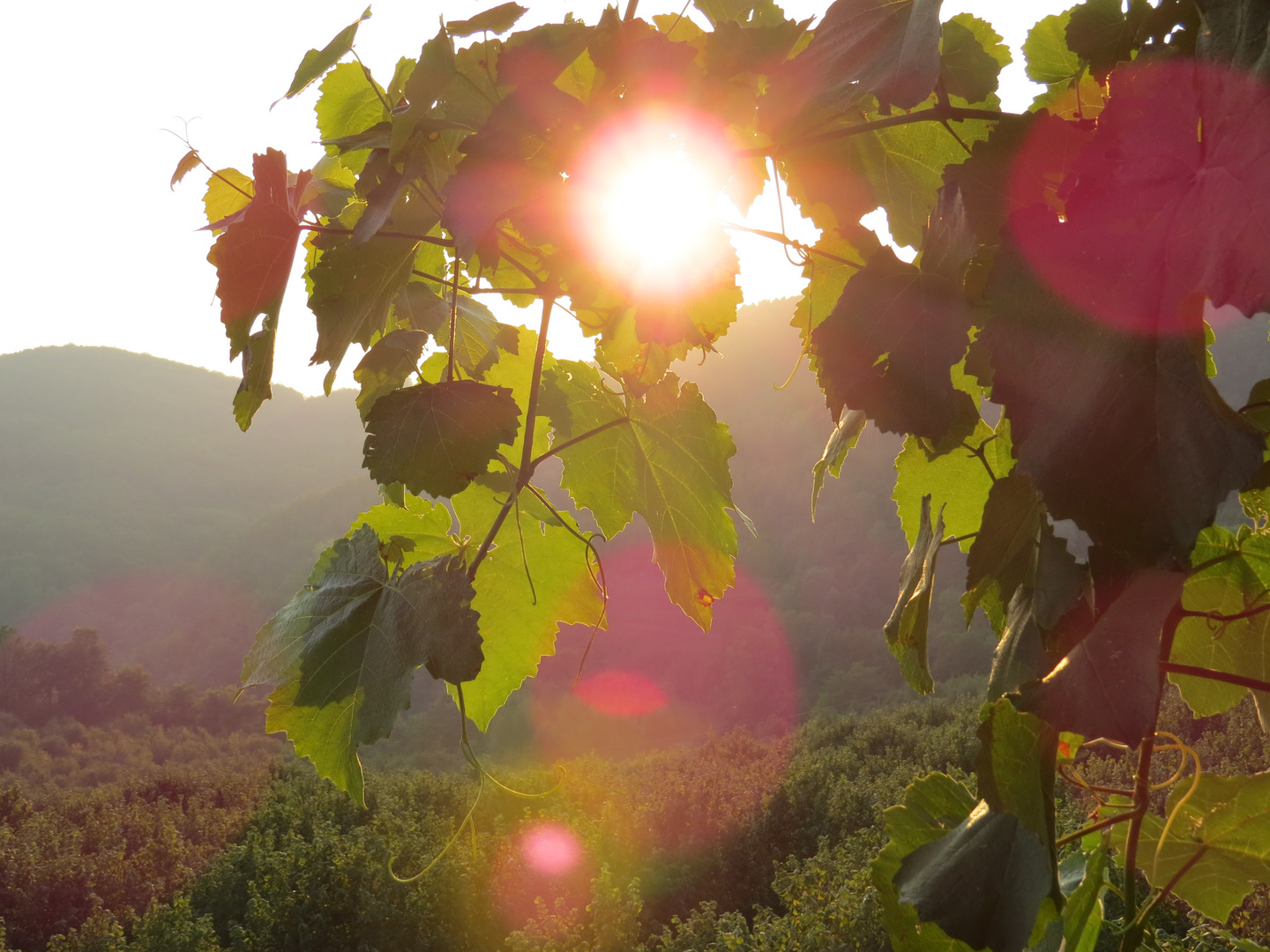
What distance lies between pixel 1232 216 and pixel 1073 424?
7cm

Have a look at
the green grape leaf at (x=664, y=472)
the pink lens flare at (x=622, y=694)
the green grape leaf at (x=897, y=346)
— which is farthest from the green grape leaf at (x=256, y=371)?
the pink lens flare at (x=622, y=694)

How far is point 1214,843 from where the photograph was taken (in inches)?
20.3

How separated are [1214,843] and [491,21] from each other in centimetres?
65

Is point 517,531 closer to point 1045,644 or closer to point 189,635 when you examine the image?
point 1045,644

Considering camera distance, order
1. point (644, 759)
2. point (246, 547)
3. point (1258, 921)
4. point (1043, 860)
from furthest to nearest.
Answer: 1. point (246, 547)
2. point (644, 759)
3. point (1258, 921)
4. point (1043, 860)

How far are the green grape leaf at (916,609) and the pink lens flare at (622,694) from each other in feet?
61.6

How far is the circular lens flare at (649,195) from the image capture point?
481mm

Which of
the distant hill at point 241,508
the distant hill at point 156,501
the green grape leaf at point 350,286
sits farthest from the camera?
the distant hill at point 156,501

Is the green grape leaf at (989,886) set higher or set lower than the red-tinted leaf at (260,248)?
lower

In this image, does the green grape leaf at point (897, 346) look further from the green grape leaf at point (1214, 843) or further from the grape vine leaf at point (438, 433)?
the green grape leaf at point (1214, 843)

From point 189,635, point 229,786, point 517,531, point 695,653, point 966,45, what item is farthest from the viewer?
point 189,635

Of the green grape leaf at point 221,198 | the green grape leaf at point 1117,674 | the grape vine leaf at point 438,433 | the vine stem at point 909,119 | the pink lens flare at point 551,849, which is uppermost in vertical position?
the green grape leaf at point 221,198

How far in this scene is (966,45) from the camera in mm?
478

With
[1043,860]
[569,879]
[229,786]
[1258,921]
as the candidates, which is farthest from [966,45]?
[229,786]
